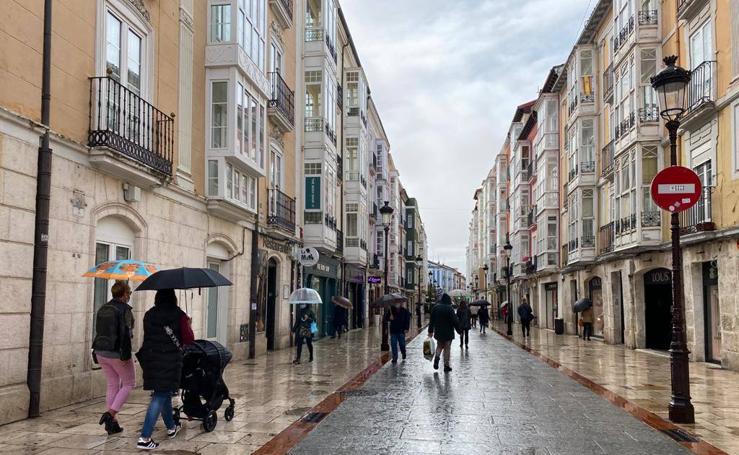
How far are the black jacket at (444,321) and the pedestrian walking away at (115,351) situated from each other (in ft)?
26.7

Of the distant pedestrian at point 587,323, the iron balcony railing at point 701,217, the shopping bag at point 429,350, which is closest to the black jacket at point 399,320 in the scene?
the shopping bag at point 429,350

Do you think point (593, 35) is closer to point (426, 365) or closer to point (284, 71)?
point (284, 71)

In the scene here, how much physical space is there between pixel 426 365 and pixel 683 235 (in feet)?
27.3

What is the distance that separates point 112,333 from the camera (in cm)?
725

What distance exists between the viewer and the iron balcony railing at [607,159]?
25672 mm

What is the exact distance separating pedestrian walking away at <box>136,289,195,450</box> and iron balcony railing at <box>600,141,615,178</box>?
2186 centimetres

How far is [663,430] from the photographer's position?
820 centimetres

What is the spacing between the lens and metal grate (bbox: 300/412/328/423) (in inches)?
337

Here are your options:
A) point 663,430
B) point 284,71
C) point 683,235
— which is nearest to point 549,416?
point 663,430

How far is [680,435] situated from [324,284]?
21803mm

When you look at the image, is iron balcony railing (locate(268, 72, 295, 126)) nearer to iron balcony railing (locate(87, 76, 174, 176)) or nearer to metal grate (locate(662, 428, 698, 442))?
iron balcony railing (locate(87, 76, 174, 176))

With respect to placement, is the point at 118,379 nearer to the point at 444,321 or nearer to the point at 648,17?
the point at 444,321

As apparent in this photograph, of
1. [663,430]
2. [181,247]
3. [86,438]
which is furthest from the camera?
[181,247]

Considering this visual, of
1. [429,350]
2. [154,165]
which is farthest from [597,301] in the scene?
[154,165]
